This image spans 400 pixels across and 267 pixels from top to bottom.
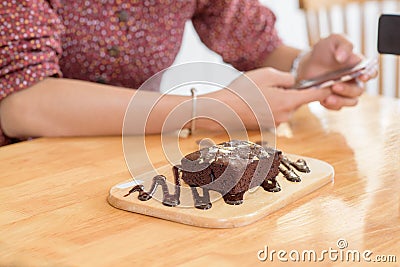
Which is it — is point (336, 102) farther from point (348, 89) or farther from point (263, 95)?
point (263, 95)

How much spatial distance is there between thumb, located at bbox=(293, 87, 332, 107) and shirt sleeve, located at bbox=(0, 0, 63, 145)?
47 cm

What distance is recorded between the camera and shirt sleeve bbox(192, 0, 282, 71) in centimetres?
166

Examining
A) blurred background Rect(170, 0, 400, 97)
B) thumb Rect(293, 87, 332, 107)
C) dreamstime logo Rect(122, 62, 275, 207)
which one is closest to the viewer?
dreamstime logo Rect(122, 62, 275, 207)

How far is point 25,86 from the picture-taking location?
133cm

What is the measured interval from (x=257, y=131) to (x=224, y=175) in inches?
18.2

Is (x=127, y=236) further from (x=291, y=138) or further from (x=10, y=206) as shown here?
(x=291, y=138)

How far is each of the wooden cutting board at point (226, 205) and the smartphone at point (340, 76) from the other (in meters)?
0.43

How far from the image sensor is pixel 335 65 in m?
1.58

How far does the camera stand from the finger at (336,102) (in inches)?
56.5

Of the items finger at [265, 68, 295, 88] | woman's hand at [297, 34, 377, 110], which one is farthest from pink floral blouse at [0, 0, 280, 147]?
finger at [265, 68, 295, 88]

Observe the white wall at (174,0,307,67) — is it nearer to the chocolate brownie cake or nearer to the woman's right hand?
the woman's right hand
